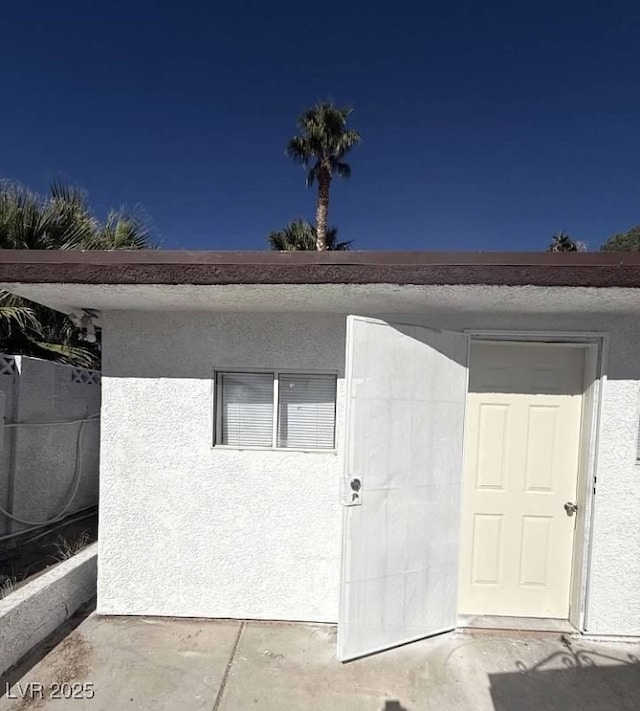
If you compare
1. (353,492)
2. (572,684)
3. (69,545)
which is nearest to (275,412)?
(353,492)

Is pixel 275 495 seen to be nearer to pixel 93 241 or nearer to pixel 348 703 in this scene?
pixel 348 703

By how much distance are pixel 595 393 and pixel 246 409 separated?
295cm

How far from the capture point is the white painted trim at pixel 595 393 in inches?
140

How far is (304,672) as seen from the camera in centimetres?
315

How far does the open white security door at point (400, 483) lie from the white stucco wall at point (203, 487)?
0.57m

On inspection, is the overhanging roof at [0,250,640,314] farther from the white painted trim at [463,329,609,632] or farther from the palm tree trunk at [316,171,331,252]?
the palm tree trunk at [316,171,331,252]

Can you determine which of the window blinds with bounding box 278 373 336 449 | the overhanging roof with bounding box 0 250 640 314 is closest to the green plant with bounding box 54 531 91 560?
the window blinds with bounding box 278 373 336 449

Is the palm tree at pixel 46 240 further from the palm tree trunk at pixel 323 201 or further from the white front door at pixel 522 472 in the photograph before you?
the palm tree trunk at pixel 323 201

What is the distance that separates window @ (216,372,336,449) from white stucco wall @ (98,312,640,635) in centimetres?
10

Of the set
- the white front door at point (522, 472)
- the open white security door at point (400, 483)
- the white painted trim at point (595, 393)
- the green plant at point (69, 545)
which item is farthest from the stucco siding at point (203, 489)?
the white painted trim at point (595, 393)

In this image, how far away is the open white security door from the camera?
3.11 metres

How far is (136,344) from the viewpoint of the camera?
3.81 m

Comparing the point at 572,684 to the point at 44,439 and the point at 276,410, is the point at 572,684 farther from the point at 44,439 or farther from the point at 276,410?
the point at 44,439

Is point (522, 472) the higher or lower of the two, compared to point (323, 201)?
lower
